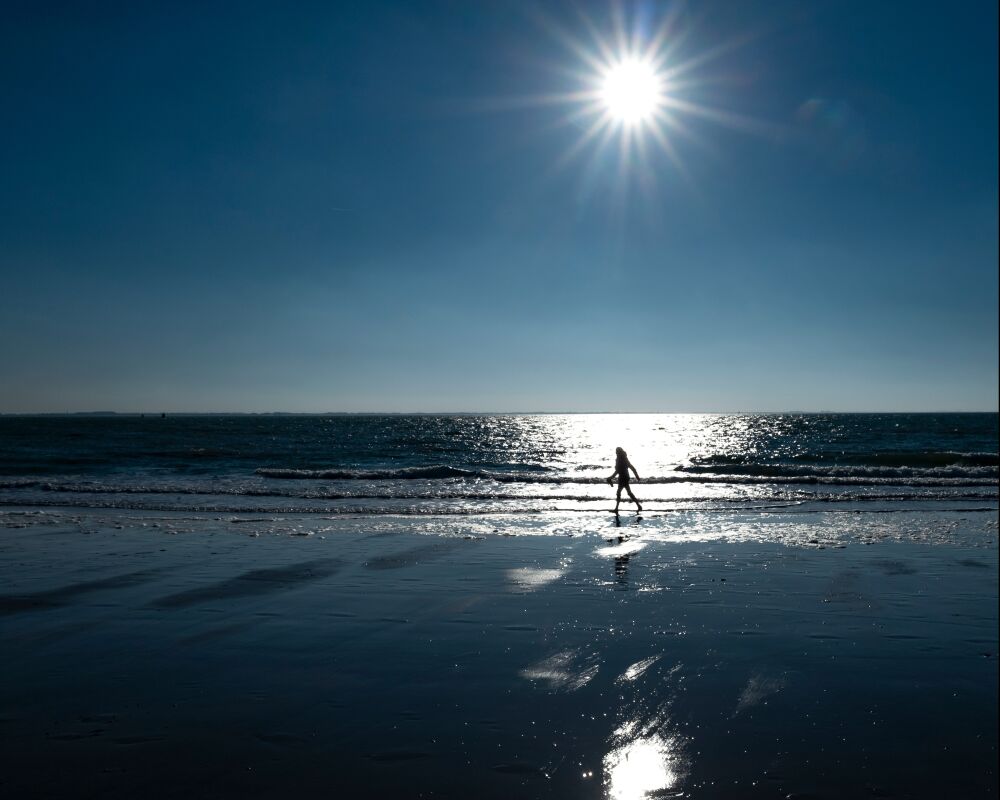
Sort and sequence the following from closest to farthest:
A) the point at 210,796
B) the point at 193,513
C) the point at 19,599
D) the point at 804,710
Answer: the point at 210,796, the point at 804,710, the point at 19,599, the point at 193,513

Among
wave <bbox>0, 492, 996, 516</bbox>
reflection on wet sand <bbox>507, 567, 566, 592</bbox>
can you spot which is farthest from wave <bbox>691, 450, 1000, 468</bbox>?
reflection on wet sand <bbox>507, 567, 566, 592</bbox>

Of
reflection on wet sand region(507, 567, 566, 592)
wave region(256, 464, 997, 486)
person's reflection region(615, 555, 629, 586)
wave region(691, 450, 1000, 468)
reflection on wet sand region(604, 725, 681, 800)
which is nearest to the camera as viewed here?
reflection on wet sand region(604, 725, 681, 800)

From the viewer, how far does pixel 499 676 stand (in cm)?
609

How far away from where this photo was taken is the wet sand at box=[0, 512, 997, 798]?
4.41 m

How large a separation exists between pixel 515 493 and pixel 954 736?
22478mm

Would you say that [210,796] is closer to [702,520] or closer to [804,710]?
[804,710]

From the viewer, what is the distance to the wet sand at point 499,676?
14.5ft

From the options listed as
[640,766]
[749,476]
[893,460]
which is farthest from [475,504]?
[893,460]

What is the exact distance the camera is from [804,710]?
534cm

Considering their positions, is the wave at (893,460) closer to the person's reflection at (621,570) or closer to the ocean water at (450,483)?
the ocean water at (450,483)

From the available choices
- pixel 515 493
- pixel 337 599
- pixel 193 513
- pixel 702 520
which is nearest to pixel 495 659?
pixel 337 599

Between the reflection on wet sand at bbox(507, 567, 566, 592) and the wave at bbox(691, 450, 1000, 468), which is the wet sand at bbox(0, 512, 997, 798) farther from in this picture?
the wave at bbox(691, 450, 1000, 468)

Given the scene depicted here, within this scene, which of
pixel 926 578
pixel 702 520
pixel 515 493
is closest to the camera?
pixel 926 578

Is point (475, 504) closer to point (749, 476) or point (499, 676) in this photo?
point (749, 476)
